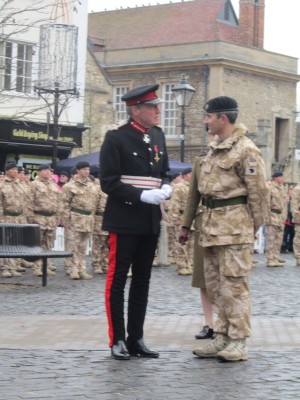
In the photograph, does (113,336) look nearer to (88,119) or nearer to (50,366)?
Answer: (50,366)

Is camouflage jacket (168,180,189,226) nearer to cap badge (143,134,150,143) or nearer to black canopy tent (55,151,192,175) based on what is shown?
black canopy tent (55,151,192,175)

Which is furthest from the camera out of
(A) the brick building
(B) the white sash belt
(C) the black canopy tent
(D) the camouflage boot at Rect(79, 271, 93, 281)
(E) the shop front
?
(A) the brick building

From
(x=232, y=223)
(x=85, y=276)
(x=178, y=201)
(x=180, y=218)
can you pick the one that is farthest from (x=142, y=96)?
(x=180, y=218)

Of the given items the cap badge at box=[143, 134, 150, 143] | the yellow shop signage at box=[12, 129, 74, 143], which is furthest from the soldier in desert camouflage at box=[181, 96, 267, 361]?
the yellow shop signage at box=[12, 129, 74, 143]

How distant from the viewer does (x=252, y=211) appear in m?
8.54

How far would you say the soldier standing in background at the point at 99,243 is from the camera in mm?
19297

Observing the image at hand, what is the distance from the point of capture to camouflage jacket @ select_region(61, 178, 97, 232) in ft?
59.5

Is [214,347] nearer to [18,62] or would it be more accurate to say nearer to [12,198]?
[12,198]

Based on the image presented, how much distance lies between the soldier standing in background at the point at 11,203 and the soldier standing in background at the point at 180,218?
10.1 ft

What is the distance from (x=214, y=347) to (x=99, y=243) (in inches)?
434

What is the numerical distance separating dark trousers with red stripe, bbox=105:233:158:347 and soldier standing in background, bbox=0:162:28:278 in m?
9.59

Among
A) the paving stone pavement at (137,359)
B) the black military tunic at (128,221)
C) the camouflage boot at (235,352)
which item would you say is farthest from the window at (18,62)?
the camouflage boot at (235,352)

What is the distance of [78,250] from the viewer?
59.7 feet

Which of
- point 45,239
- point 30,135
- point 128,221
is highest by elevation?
point 30,135
